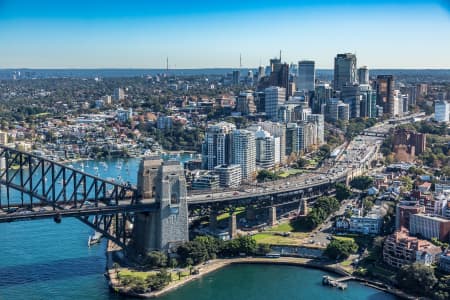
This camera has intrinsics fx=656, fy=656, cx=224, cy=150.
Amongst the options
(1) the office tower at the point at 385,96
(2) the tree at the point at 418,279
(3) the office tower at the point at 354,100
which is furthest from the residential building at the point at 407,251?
(1) the office tower at the point at 385,96

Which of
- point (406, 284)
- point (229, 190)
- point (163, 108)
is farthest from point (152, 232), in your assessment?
point (163, 108)

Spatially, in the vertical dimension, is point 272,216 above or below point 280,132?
below

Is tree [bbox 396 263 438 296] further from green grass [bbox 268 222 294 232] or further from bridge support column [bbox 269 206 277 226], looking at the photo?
bridge support column [bbox 269 206 277 226]

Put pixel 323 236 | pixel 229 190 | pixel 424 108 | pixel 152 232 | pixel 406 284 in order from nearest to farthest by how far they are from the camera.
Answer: pixel 406 284 → pixel 152 232 → pixel 323 236 → pixel 229 190 → pixel 424 108

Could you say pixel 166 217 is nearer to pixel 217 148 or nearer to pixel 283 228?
pixel 283 228

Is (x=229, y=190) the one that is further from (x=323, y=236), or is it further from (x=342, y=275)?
(x=342, y=275)

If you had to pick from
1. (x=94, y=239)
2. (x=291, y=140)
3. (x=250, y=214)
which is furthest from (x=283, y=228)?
(x=291, y=140)
